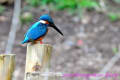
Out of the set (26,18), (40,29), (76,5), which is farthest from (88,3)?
(40,29)

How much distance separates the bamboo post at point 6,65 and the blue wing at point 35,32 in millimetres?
327

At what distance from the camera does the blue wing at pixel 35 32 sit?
2.47 meters

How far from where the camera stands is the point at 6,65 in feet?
7.18

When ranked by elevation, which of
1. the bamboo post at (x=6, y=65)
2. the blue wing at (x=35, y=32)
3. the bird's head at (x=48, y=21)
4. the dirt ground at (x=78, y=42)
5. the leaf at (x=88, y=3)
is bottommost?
the bamboo post at (x=6, y=65)

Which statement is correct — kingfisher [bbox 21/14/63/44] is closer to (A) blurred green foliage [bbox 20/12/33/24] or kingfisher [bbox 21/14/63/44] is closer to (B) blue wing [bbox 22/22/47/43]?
(B) blue wing [bbox 22/22/47/43]

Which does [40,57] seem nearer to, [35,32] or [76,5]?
[35,32]

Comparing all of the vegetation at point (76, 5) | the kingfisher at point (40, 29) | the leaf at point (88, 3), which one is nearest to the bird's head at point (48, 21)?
the kingfisher at point (40, 29)

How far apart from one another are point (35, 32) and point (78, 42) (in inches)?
186

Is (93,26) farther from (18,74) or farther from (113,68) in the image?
(18,74)

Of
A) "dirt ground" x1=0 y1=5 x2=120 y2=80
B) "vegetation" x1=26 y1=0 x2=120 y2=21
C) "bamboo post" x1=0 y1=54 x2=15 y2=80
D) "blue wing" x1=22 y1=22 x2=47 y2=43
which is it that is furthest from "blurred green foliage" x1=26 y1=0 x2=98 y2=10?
"bamboo post" x1=0 y1=54 x2=15 y2=80

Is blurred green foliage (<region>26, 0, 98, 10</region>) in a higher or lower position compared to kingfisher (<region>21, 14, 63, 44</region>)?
higher

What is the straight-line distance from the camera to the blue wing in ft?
8.11

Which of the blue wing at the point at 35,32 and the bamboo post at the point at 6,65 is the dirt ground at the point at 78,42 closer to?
the blue wing at the point at 35,32

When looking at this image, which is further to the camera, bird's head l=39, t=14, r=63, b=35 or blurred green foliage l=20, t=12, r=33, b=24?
blurred green foliage l=20, t=12, r=33, b=24
